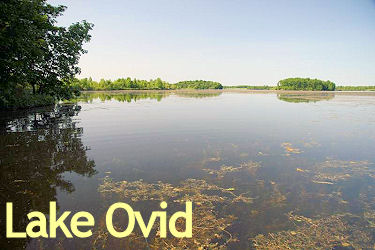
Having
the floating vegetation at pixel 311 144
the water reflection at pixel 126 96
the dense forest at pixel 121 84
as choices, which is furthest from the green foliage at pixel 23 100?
the dense forest at pixel 121 84

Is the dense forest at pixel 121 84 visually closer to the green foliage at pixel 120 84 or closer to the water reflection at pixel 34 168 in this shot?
the green foliage at pixel 120 84

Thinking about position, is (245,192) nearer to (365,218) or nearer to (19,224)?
(365,218)

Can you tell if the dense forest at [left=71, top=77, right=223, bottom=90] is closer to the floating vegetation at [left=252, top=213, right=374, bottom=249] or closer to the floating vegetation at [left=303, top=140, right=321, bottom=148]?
the floating vegetation at [left=303, top=140, right=321, bottom=148]

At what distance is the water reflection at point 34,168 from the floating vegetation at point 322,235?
213 inches

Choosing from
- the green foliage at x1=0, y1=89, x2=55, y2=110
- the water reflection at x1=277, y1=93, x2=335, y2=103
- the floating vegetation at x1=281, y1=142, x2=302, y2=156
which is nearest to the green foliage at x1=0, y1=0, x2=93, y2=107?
the green foliage at x1=0, y1=89, x2=55, y2=110

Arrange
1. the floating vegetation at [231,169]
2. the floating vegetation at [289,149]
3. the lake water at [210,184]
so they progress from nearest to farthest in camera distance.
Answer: the lake water at [210,184] < the floating vegetation at [231,169] < the floating vegetation at [289,149]

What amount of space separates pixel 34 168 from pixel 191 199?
6715 millimetres

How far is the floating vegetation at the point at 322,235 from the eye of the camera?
15.8 ft

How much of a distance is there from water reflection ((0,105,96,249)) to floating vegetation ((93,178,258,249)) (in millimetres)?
1626

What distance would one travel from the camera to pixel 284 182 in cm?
805

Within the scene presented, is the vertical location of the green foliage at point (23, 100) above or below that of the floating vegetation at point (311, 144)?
above

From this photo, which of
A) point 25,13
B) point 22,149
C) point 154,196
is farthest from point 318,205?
point 25,13

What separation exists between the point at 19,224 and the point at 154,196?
340 cm

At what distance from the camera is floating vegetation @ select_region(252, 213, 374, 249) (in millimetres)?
4824
